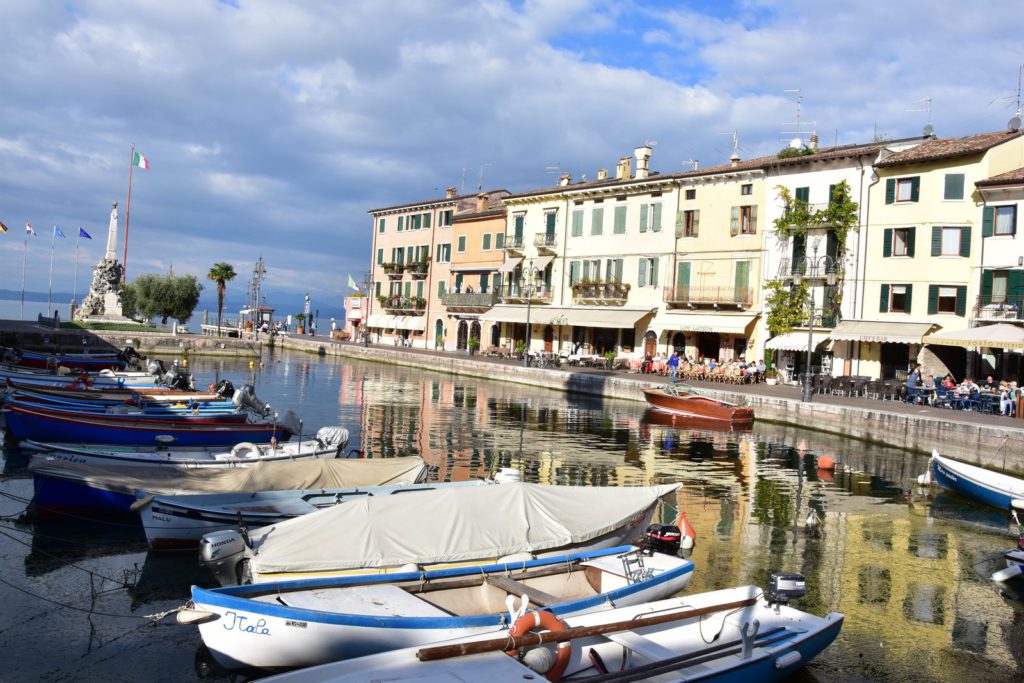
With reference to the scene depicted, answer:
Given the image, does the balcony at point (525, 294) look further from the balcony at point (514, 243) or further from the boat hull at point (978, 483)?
the boat hull at point (978, 483)

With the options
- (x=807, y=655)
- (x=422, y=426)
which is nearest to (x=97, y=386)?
(x=422, y=426)

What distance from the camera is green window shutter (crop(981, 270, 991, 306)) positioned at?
36375mm

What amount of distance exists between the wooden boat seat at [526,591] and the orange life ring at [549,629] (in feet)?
4.05

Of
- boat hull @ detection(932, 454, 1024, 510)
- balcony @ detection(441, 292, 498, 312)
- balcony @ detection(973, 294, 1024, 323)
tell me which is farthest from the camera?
balcony @ detection(441, 292, 498, 312)

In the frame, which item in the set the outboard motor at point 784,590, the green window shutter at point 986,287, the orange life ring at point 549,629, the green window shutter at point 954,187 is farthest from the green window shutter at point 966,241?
the orange life ring at point 549,629

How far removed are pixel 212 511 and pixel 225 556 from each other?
2463 millimetres

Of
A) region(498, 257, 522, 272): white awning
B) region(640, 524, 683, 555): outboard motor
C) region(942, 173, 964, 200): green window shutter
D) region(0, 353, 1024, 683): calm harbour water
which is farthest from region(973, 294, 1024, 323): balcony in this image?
region(498, 257, 522, 272): white awning

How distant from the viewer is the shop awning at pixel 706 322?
1801 inches

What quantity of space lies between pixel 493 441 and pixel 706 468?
7.07 metres

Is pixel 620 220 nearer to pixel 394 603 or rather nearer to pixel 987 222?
pixel 987 222

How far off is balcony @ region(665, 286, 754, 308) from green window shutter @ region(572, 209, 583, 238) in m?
9.17

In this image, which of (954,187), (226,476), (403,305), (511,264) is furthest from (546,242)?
(226,476)

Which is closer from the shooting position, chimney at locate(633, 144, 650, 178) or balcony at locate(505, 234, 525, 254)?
chimney at locate(633, 144, 650, 178)

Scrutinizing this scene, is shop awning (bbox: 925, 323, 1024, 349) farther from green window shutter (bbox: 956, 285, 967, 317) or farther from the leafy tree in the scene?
the leafy tree
